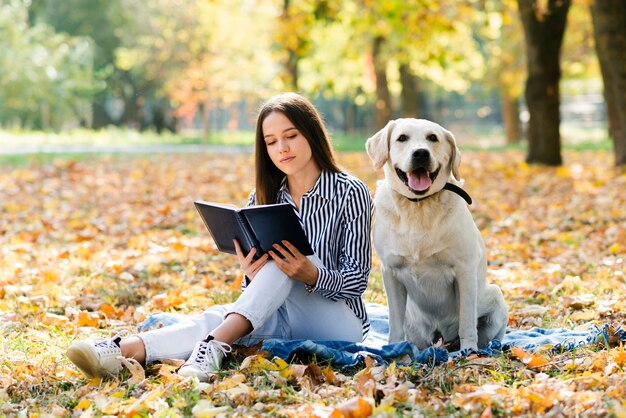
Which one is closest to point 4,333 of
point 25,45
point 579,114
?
point 25,45

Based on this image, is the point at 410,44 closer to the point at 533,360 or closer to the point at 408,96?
the point at 408,96

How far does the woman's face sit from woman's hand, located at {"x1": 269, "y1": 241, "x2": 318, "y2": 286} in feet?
1.79

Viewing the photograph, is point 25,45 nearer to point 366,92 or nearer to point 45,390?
point 366,92

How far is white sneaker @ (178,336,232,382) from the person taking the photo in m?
3.90

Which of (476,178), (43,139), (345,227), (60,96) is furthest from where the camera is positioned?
(60,96)

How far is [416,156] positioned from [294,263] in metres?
0.87

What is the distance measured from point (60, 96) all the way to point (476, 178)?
90.3ft

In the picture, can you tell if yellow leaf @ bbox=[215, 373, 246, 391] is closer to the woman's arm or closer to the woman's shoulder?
the woman's arm

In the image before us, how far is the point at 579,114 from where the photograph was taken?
55.6 meters

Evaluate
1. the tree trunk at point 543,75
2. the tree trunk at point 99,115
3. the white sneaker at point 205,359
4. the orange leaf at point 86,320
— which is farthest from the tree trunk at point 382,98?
the tree trunk at point 99,115

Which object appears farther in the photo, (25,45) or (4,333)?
(25,45)

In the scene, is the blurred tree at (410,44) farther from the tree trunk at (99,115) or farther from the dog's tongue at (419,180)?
the tree trunk at (99,115)

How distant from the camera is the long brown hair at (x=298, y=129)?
4.52m

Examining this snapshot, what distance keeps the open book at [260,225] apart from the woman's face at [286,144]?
1.50 ft
